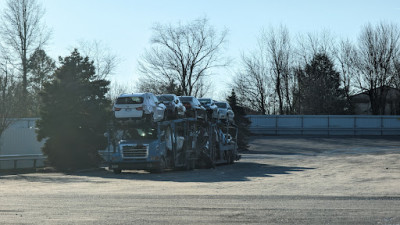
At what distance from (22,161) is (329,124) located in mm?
39979

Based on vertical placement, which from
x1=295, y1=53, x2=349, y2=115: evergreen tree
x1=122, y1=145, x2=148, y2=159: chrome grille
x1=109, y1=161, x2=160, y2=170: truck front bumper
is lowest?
x1=109, y1=161, x2=160, y2=170: truck front bumper

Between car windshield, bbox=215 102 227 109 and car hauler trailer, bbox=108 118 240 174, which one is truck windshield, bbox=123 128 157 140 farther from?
car windshield, bbox=215 102 227 109

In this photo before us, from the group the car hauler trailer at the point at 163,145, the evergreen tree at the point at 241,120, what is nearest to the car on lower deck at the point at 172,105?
the car hauler trailer at the point at 163,145

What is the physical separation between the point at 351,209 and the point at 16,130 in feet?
91.2

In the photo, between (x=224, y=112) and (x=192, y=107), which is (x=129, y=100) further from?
(x=224, y=112)

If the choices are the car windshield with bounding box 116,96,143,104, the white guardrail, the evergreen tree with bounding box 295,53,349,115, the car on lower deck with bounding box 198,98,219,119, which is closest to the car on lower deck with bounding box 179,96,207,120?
the car on lower deck with bounding box 198,98,219,119

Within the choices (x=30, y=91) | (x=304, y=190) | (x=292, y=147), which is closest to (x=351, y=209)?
(x=304, y=190)

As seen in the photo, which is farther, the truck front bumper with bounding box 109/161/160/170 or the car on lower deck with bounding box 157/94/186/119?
the car on lower deck with bounding box 157/94/186/119

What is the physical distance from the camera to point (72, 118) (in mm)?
34000

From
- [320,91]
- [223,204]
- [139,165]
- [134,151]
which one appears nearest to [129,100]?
[134,151]

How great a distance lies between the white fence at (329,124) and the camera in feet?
223

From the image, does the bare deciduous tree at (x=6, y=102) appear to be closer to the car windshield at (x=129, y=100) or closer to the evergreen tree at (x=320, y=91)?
the car windshield at (x=129, y=100)

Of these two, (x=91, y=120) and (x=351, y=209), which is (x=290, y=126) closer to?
(x=91, y=120)

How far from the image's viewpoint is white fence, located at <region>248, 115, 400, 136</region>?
6788 centimetres
